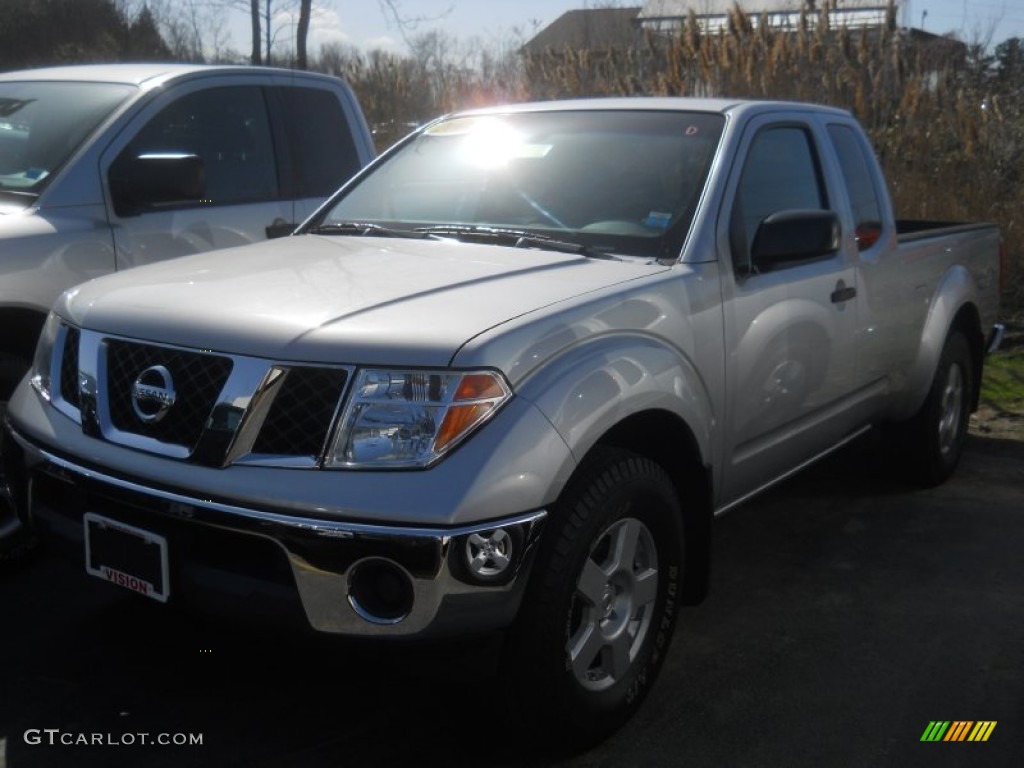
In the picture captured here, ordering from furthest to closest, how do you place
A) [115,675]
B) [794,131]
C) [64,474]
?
[794,131] → [115,675] → [64,474]

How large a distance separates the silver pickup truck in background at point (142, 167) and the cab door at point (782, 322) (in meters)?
1.87

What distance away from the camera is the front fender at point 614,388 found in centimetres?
279

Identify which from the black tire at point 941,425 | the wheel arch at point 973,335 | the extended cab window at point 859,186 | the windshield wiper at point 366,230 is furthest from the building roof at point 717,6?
the windshield wiper at point 366,230

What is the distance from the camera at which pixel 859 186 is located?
4.88 meters

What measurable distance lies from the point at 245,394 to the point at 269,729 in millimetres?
1014

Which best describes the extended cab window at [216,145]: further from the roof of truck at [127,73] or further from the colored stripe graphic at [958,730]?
the colored stripe graphic at [958,730]

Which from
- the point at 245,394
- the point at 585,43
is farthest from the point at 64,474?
the point at 585,43

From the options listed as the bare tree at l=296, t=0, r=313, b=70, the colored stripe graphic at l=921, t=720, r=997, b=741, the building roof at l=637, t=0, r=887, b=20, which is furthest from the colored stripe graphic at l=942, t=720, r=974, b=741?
the bare tree at l=296, t=0, r=313, b=70

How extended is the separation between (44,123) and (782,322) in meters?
3.09

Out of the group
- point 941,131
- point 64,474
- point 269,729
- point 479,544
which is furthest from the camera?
point 941,131

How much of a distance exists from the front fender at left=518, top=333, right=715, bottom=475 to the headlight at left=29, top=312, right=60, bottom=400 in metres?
1.43

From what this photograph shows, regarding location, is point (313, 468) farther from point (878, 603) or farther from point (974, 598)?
point (974, 598)

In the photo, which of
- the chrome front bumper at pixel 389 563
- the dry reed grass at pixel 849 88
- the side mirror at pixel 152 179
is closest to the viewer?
the chrome front bumper at pixel 389 563

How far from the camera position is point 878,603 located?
420 cm
